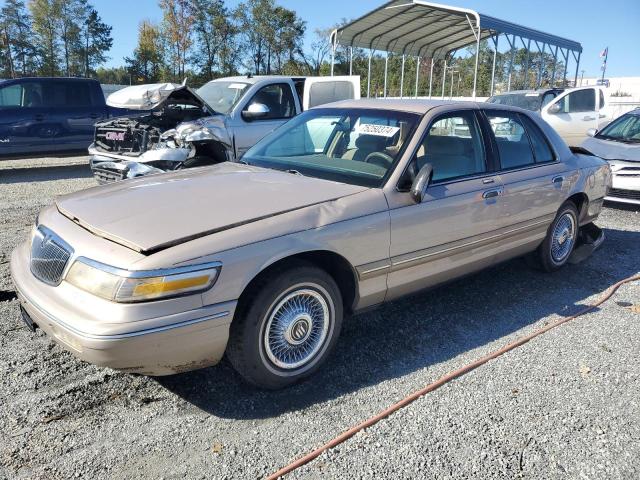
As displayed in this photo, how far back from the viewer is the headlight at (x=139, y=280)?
245 cm

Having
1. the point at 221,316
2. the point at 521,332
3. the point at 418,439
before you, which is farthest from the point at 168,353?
the point at 521,332

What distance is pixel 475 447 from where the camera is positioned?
2615 mm

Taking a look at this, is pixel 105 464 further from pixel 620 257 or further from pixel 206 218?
pixel 620 257

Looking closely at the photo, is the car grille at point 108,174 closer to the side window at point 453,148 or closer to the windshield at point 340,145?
the windshield at point 340,145

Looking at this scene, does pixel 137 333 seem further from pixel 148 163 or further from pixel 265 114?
pixel 265 114

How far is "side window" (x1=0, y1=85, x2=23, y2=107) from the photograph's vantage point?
10.8 m

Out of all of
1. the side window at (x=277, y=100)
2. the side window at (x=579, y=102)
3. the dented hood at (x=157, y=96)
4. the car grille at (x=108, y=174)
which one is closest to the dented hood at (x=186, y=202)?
the car grille at (x=108, y=174)

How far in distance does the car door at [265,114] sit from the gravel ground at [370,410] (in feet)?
15.1

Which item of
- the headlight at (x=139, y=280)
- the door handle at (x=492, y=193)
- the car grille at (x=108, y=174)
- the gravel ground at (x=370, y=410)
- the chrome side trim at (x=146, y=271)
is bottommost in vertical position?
the gravel ground at (x=370, y=410)

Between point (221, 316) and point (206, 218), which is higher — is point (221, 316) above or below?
below

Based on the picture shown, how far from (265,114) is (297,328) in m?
5.46

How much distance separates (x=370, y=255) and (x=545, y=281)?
254 centimetres

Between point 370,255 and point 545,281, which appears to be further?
point 545,281

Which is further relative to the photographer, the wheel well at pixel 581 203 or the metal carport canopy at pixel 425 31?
the metal carport canopy at pixel 425 31
